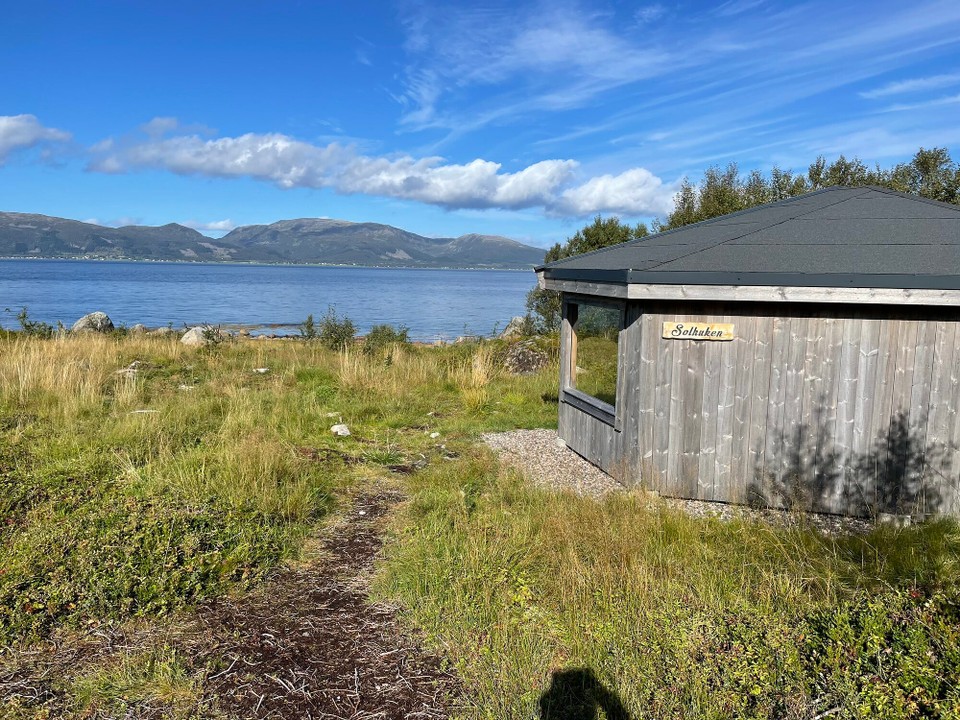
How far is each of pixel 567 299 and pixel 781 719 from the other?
536 centimetres

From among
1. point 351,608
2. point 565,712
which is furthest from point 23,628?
point 565,712

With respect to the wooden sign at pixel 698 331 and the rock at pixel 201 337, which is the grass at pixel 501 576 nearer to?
the wooden sign at pixel 698 331

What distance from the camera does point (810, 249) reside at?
19.4ft

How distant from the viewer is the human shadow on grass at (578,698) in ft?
9.55

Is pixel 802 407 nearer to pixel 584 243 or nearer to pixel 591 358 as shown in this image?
Answer: pixel 591 358

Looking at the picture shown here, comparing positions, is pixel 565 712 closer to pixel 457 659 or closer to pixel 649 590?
pixel 457 659

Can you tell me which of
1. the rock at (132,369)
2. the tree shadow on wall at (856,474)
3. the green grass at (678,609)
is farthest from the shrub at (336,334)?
the tree shadow on wall at (856,474)

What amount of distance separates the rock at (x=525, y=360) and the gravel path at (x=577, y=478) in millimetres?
4905

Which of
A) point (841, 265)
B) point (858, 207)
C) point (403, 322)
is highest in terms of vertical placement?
point (858, 207)

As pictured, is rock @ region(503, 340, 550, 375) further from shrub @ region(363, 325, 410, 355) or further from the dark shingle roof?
the dark shingle roof

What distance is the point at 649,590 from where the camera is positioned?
3.81m

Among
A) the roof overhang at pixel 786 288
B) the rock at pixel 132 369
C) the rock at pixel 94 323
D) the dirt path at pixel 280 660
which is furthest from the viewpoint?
the rock at pixel 94 323

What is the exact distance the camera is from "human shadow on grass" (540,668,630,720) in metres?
2.91

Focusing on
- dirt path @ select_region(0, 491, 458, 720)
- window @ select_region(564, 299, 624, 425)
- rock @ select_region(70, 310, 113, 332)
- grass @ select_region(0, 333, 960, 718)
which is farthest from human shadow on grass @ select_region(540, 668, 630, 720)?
rock @ select_region(70, 310, 113, 332)
